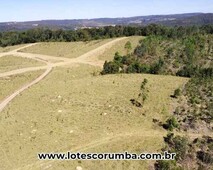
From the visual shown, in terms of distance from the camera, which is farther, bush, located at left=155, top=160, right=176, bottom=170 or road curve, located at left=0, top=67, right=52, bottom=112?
road curve, located at left=0, top=67, right=52, bottom=112

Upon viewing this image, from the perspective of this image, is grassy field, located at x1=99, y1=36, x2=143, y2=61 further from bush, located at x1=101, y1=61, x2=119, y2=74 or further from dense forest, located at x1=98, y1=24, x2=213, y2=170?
bush, located at x1=101, y1=61, x2=119, y2=74

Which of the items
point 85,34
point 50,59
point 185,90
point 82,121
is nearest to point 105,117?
point 82,121

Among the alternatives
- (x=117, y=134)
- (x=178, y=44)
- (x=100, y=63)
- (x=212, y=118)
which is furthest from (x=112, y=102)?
(x=178, y=44)

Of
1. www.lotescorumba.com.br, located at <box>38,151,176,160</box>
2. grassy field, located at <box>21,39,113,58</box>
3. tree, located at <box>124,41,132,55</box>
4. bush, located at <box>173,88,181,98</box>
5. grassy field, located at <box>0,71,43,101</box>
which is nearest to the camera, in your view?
www.lotescorumba.com.br, located at <box>38,151,176,160</box>

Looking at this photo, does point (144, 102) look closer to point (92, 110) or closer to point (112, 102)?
point (112, 102)

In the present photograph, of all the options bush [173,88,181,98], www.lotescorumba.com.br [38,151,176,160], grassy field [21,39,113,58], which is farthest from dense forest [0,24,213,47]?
www.lotescorumba.com.br [38,151,176,160]

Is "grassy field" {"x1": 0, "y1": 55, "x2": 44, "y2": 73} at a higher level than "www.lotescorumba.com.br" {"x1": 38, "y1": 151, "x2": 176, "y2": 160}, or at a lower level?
higher

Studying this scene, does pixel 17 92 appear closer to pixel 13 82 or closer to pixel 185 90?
pixel 13 82

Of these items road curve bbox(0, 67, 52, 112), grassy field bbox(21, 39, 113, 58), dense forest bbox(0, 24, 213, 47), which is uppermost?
dense forest bbox(0, 24, 213, 47)
